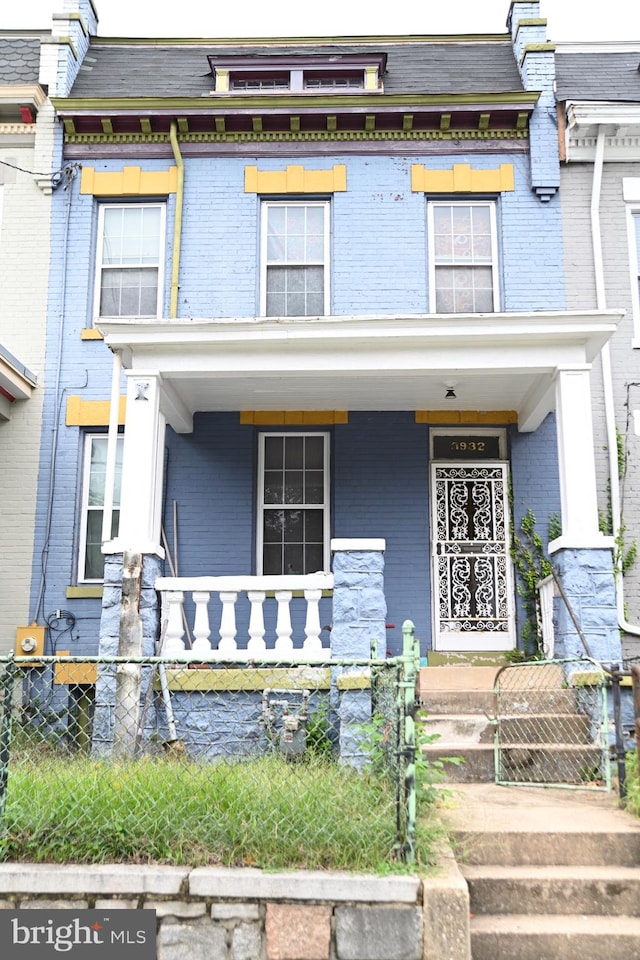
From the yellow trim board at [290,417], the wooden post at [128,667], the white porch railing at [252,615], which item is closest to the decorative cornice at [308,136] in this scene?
the yellow trim board at [290,417]

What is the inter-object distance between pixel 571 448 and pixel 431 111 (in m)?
5.04

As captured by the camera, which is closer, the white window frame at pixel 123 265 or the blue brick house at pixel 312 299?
the blue brick house at pixel 312 299

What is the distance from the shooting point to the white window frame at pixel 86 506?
9.67 m

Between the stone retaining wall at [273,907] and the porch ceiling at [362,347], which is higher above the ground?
the porch ceiling at [362,347]

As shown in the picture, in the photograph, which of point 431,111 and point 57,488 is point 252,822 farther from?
point 431,111

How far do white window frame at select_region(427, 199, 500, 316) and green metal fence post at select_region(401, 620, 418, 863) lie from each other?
6350 mm

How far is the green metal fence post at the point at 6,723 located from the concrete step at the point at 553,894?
2517mm

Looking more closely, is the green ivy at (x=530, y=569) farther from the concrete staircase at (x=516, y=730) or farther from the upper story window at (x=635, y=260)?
the upper story window at (x=635, y=260)

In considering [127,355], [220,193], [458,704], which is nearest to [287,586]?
[458,704]

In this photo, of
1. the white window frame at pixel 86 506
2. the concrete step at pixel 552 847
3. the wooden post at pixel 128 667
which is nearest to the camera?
the concrete step at pixel 552 847

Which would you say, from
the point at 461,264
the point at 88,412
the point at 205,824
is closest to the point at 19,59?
the point at 88,412

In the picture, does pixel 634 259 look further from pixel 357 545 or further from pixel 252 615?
pixel 252 615

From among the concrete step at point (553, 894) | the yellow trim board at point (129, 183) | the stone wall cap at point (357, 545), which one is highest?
the yellow trim board at point (129, 183)

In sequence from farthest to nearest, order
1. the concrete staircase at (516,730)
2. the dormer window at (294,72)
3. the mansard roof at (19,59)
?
the mansard roof at (19,59) < the dormer window at (294,72) < the concrete staircase at (516,730)
